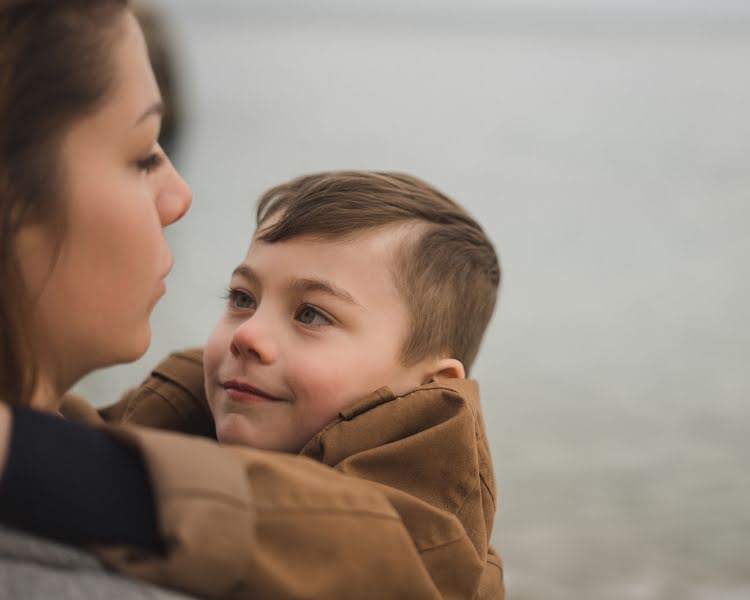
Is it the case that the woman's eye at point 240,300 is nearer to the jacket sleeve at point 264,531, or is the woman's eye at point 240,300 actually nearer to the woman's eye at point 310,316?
the woman's eye at point 310,316

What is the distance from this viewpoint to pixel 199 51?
1268 inches

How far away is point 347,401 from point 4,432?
64cm

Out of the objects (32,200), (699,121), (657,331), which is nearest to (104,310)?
(32,200)

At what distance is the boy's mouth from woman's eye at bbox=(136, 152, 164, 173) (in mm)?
384

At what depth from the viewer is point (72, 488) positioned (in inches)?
36.4

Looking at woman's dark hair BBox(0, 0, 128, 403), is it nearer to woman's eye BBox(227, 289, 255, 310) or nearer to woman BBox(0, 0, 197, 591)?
woman BBox(0, 0, 197, 591)

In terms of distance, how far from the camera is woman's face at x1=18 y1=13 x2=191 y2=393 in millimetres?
1058

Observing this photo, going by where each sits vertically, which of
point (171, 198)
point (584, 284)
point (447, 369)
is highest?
point (171, 198)

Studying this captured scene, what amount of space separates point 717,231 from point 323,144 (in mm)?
6122

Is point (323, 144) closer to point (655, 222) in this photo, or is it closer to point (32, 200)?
point (655, 222)

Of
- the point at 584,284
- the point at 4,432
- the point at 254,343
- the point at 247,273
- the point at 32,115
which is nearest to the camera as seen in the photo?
the point at 4,432

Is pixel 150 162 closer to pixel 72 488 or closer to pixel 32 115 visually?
pixel 32 115

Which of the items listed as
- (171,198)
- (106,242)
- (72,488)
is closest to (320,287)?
(171,198)

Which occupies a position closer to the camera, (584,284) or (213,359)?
(213,359)
